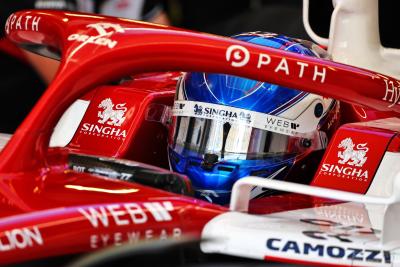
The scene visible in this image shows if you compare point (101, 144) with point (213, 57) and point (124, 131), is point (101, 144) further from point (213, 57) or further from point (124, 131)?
point (213, 57)

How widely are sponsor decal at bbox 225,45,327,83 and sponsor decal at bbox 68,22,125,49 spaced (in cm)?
18

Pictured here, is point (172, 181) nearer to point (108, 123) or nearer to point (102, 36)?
point (102, 36)

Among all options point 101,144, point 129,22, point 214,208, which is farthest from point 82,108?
point 214,208

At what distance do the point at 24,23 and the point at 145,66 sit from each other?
321mm

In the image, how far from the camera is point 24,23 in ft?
5.29

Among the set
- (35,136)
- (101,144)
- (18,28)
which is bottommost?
(101,144)

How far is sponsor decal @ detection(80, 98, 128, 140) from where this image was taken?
5.68ft

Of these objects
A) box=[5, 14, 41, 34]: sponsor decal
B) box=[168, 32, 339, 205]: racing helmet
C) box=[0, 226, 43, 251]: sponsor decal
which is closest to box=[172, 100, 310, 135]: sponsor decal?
box=[168, 32, 339, 205]: racing helmet

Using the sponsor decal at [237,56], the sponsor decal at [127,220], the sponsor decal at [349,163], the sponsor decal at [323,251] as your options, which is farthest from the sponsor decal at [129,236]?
the sponsor decal at [349,163]

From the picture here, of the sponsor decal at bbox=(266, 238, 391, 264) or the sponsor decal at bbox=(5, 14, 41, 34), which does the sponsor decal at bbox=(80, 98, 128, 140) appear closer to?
the sponsor decal at bbox=(5, 14, 41, 34)

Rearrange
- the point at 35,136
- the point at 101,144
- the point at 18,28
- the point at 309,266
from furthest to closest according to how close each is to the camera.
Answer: the point at 101,144 → the point at 18,28 → the point at 35,136 → the point at 309,266

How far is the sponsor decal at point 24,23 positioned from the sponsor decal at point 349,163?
549 millimetres

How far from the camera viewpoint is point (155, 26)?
4.74 ft

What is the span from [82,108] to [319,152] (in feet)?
1.58
